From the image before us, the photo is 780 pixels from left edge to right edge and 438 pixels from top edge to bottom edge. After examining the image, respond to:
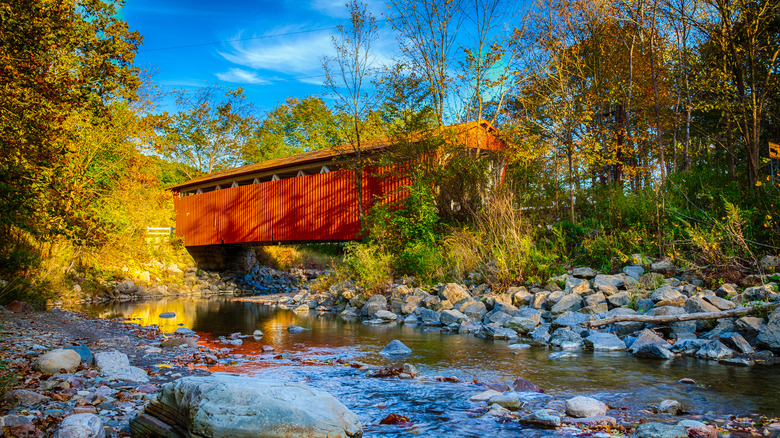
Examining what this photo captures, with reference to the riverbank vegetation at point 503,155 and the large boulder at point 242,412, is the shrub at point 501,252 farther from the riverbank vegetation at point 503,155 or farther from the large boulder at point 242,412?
the large boulder at point 242,412

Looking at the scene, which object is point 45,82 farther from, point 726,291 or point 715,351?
point 726,291

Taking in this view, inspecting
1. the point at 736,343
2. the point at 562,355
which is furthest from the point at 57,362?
the point at 736,343

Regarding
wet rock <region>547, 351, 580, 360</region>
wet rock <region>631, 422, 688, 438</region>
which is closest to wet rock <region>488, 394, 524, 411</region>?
wet rock <region>631, 422, 688, 438</region>

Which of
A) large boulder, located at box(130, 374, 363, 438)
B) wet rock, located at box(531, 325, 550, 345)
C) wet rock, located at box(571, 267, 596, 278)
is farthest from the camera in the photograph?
wet rock, located at box(571, 267, 596, 278)

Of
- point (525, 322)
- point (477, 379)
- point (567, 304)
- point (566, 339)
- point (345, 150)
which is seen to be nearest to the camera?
point (477, 379)

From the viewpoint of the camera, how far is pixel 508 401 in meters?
2.81

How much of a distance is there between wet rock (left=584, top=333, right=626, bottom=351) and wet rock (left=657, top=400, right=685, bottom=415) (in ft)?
6.49

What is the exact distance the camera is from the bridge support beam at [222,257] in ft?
57.6

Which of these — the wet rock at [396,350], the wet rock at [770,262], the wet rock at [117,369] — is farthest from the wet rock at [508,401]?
the wet rock at [770,262]

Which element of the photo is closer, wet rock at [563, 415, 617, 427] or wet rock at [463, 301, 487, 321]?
wet rock at [563, 415, 617, 427]

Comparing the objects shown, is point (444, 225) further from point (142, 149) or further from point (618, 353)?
point (142, 149)

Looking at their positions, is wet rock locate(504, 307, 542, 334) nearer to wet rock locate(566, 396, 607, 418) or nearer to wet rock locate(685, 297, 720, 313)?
wet rock locate(685, 297, 720, 313)

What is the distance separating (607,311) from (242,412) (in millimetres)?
4827

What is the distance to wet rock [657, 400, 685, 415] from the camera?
8.75ft
